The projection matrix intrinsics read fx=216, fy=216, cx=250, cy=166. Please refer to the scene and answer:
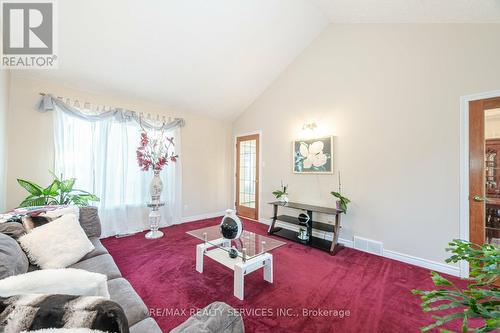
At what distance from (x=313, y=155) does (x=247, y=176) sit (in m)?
1.81

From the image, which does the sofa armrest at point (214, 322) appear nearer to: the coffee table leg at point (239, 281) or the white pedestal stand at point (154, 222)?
the coffee table leg at point (239, 281)

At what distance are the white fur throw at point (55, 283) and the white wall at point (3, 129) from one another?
2663mm

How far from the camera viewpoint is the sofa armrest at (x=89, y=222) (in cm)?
230

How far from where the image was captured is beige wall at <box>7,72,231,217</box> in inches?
114

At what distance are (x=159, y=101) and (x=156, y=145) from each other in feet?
2.74

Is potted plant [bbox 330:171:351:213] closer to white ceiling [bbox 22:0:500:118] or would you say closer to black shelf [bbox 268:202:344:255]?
black shelf [bbox 268:202:344:255]

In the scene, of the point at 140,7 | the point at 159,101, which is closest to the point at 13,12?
the point at 140,7

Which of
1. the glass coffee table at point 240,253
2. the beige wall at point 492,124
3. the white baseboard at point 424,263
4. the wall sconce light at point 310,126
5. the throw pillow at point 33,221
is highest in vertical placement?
the wall sconce light at point 310,126

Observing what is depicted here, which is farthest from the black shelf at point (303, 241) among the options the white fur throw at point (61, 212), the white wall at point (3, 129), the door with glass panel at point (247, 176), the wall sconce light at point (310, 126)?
the white wall at point (3, 129)

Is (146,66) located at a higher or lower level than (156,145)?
higher

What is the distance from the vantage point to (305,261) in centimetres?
283

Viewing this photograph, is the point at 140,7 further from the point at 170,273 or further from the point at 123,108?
A: the point at 170,273

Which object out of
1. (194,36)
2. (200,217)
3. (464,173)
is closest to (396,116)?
(464,173)

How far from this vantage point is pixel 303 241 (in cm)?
344
